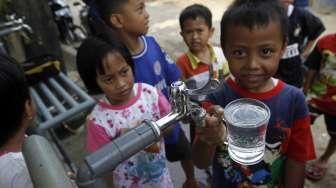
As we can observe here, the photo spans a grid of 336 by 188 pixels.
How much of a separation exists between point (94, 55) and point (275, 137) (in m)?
0.89

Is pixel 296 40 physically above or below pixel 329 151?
above

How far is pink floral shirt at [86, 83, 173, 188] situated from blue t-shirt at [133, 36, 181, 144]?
0.26 meters

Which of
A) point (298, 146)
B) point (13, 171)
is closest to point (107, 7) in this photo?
point (13, 171)

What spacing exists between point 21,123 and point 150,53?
3.42 feet

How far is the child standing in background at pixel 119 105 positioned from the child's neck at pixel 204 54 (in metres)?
0.87

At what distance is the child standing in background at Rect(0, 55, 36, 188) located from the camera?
1242 mm

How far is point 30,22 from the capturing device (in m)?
3.74

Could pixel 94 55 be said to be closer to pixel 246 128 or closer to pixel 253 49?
pixel 253 49

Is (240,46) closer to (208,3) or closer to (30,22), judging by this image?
(30,22)

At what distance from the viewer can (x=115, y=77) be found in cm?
174

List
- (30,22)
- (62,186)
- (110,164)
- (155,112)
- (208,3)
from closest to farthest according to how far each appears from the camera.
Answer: (62,186)
(110,164)
(155,112)
(30,22)
(208,3)

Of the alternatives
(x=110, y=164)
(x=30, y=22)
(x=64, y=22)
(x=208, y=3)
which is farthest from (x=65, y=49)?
(x=110, y=164)

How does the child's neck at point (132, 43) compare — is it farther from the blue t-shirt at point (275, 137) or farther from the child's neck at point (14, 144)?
the child's neck at point (14, 144)

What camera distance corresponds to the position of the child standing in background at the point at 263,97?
4.25 feet
